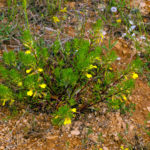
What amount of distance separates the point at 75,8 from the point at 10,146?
2417mm

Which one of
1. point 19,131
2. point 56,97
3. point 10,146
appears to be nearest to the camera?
point 10,146

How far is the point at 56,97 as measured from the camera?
79.9 inches

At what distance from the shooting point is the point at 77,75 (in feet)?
5.89

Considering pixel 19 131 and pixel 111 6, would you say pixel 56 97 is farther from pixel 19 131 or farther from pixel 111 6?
pixel 111 6

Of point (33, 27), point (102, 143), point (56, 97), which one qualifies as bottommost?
point (102, 143)

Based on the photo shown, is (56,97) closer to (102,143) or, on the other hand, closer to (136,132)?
(102,143)

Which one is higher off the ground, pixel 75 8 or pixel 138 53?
pixel 75 8

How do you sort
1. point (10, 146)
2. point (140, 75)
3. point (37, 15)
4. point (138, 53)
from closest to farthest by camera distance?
point (10, 146)
point (140, 75)
point (138, 53)
point (37, 15)

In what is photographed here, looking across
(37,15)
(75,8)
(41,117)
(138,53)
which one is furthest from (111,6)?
(41,117)

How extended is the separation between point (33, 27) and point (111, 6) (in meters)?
1.38

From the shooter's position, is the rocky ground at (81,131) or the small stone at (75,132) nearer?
the rocky ground at (81,131)

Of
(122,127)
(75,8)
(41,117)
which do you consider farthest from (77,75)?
(75,8)

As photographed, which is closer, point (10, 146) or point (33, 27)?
point (10, 146)

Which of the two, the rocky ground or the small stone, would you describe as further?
the small stone
